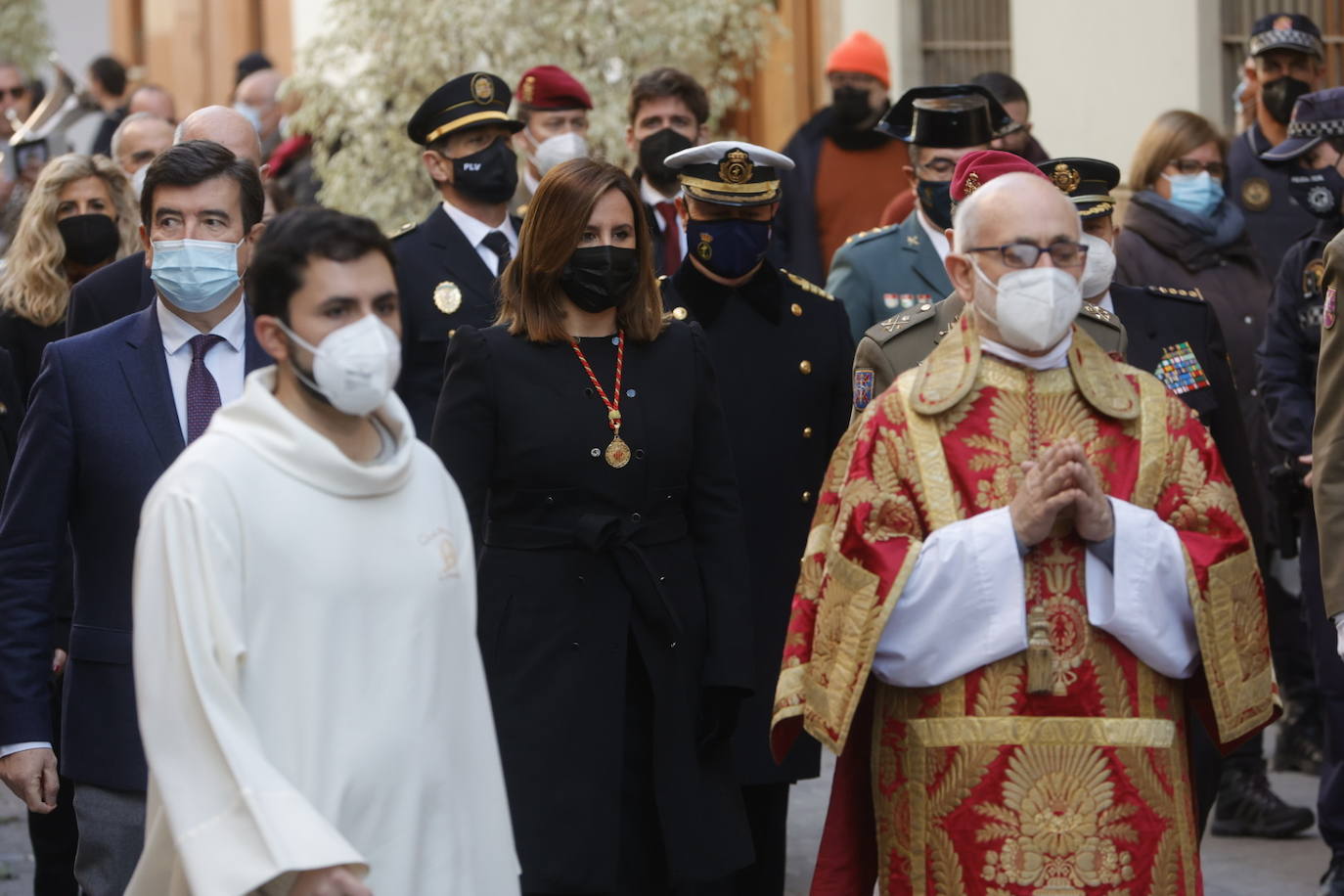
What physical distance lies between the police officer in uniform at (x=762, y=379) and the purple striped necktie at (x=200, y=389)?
155 cm

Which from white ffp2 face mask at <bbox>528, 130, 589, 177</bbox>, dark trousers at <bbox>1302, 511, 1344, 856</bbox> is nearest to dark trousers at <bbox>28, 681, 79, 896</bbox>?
white ffp2 face mask at <bbox>528, 130, 589, 177</bbox>

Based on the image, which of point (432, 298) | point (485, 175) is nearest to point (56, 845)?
point (432, 298)

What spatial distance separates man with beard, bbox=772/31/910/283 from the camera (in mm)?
10398

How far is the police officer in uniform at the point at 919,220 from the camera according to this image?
707 centimetres

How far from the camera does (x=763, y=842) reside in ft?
21.7

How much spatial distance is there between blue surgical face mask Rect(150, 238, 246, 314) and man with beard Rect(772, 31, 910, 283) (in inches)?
195

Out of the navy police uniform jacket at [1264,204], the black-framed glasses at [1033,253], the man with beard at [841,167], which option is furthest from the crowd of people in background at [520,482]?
the man with beard at [841,167]

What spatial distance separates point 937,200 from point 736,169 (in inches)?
31.1

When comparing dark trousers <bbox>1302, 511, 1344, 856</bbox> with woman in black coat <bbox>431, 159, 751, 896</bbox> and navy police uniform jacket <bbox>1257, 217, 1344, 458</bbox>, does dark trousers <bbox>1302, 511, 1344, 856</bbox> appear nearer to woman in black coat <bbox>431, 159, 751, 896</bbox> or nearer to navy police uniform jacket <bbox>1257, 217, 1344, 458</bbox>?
navy police uniform jacket <bbox>1257, 217, 1344, 458</bbox>

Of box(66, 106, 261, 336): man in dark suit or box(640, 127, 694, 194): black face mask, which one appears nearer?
box(66, 106, 261, 336): man in dark suit

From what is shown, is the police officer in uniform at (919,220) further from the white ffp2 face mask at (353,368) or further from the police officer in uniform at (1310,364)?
the white ffp2 face mask at (353,368)

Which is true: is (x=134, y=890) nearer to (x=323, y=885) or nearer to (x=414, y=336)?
(x=323, y=885)

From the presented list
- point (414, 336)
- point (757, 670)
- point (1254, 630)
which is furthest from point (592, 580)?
point (414, 336)

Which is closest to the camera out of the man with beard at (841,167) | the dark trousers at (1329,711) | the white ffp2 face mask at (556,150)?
the dark trousers at (1329,711)
